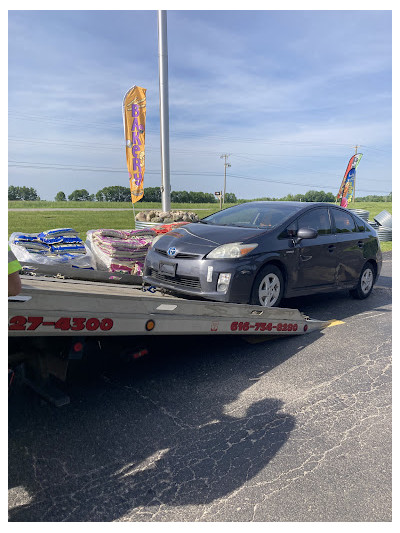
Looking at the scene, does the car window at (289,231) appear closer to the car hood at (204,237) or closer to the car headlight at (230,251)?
the car hood at (204,237)

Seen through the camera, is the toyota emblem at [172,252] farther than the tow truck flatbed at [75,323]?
Yes

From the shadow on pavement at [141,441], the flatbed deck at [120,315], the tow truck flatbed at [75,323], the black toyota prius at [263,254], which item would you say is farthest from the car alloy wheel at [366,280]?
the tow truck flatbed at [75,323]

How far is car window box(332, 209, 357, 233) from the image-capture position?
631 centimetres

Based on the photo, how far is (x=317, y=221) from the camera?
5910 millimetres

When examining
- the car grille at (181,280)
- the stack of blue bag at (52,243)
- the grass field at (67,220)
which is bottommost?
the car grille at (181,280)

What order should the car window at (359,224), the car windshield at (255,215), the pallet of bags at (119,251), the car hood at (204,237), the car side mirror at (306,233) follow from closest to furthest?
the car hood at (204,237) < the car side mirror at (306,233) < the car windshield at (255,215) < the pallet of bags at (119,251) < the car window at (359,224)

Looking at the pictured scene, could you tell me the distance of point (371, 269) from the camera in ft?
23.3

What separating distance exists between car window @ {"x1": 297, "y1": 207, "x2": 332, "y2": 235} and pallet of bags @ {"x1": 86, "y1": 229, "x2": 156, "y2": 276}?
2375 mm

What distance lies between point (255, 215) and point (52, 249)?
9.89 ft

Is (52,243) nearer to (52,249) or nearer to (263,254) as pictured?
(52,249)

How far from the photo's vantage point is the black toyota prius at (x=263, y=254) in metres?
4.49

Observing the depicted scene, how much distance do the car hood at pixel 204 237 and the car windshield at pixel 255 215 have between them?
29cm

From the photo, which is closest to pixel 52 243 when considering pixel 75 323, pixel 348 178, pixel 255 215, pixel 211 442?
pixel 255 215

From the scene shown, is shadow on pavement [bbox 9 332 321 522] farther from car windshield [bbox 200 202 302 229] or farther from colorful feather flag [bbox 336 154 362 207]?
colorful feather flag [bbox 336 154 362 207]
